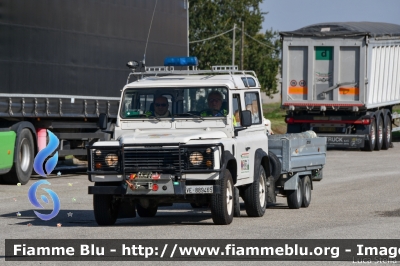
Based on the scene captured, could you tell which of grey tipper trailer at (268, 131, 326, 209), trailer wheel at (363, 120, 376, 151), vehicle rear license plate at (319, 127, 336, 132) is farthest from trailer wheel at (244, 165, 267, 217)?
trailer wheel at (363, 120, 376, 151)

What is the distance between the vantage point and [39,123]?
21844mm

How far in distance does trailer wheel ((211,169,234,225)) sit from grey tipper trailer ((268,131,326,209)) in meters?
2.12

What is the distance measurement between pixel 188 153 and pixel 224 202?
31.9 inches

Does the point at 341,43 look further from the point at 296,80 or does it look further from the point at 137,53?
the point at 137,53

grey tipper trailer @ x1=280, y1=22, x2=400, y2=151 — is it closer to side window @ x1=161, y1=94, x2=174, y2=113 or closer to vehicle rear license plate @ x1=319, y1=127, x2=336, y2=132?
vehicle rear license plate @ x1=319, y1=127, x2=336, y2=132

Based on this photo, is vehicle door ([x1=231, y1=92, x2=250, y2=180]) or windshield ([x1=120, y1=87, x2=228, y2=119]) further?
windshield ([x1=120, y1=87, x2=228, y2=119])

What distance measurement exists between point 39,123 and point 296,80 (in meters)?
11.6

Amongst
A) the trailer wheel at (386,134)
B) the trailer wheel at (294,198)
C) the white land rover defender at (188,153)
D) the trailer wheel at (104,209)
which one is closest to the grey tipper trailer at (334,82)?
the trailer wheel at (386,134)

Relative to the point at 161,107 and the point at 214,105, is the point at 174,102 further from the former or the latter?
the point at 214,105

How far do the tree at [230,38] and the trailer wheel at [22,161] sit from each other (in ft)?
159

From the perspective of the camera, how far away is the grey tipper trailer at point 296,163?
1519 centimetres

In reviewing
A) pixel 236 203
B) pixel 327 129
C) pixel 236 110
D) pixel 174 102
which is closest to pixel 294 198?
pixel 236 203

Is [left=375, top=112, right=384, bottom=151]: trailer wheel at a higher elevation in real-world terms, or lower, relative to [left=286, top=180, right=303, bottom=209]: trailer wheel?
lower

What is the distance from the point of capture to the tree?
69688mm
